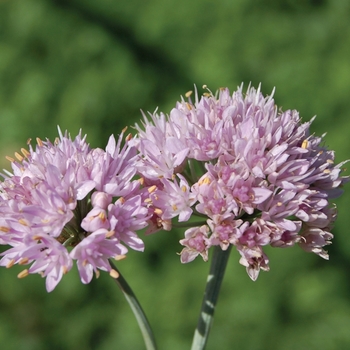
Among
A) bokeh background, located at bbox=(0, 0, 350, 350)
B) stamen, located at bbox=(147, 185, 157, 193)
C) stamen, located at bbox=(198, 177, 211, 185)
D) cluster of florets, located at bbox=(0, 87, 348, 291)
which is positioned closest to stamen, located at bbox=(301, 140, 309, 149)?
cluster of florets, located at bbox=(0, 87, 348, 291)

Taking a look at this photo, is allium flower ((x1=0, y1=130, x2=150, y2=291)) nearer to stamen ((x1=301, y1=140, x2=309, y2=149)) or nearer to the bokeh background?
stamen ((x1=301, y1=140, x2=309, y2=149))

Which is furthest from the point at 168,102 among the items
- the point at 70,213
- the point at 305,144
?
the point at 70,213

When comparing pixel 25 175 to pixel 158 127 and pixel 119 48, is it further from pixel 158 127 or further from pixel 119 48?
pixel 119 48

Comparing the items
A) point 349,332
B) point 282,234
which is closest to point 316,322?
point 349,332

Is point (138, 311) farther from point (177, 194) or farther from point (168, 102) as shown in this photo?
point (168, 102)

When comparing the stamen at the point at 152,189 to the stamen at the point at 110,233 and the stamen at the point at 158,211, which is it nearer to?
the stamen at the point at 158,211

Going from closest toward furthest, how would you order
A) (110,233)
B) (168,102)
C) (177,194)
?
(110,233)
(177,194)
(168,102)

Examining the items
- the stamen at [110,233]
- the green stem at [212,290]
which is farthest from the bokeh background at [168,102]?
the stamen at [110,233]
